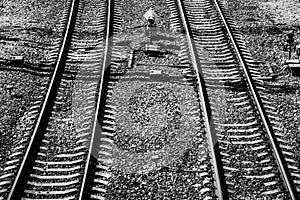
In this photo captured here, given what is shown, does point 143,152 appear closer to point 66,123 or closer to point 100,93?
point 66,123

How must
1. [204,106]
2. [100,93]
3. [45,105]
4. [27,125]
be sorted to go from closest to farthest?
[27,125], [204,106], [45,105], [100,93]

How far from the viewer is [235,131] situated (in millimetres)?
9680

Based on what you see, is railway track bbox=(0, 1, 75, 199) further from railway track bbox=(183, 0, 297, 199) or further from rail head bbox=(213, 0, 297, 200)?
rail head bbox=(213, 0, 297, 200)

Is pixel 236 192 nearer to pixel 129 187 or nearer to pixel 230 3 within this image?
pixel 129 187

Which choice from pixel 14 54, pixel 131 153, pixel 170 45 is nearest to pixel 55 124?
pixel 131 153

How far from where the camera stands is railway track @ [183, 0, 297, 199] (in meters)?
8.36

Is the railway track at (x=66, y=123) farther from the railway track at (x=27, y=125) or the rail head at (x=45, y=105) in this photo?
the railway track at (x=27, y=125)

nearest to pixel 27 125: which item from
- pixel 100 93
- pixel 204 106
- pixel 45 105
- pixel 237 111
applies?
pixel 45 105

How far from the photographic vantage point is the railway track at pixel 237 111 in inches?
329

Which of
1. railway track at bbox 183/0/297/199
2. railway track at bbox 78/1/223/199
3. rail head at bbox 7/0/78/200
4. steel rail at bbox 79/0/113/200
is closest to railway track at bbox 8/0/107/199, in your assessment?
rail head at bbox 7/0/78/200

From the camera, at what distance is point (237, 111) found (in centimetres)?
1032

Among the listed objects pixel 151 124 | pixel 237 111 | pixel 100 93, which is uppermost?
pixel 100 93

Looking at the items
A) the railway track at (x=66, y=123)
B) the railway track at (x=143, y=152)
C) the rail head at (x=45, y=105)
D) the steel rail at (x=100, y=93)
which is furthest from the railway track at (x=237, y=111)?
the rail head at (x=45, y=105)

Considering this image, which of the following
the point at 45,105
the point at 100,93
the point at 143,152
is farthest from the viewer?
the point at 100,93
